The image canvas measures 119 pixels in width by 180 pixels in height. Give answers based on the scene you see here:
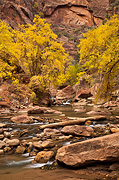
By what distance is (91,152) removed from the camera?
2988 millimetres

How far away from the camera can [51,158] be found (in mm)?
3424

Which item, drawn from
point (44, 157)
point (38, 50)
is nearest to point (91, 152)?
point (44, 157)

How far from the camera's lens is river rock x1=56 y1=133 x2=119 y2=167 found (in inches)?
113

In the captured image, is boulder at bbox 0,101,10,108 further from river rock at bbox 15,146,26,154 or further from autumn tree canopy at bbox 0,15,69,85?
river rock at bbox 15,146,26,154

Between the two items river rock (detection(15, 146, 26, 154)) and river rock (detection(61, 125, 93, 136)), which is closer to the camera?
river rock (detection(15, 146, 26, 154))

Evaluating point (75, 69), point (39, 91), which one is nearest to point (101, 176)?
point (39, 91)

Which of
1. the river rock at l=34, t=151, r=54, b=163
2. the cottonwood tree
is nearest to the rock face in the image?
the cottonwood tree

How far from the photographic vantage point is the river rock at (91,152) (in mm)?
2873

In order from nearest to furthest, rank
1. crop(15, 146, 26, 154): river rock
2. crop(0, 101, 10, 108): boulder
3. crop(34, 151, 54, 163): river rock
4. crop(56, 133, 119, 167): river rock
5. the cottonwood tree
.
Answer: crop(56, 133, 119, 167): river rock
crop(34, 151, 54, 163): river rock
crop(15, 146, 26, 154): river rock
crop(0, 101, 10, 108): boulder
the cottonwood tree

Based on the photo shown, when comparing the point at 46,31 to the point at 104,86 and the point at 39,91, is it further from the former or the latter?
the point at 104,86

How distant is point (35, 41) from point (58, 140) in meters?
15.4

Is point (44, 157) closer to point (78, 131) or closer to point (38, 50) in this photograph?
point (78, 131)

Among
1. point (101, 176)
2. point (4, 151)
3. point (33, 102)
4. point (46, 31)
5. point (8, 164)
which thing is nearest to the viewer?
point (101, 176)

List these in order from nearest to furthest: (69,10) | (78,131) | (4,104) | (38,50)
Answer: (78,131)
(4,104)
(38,50)
(69,10)
